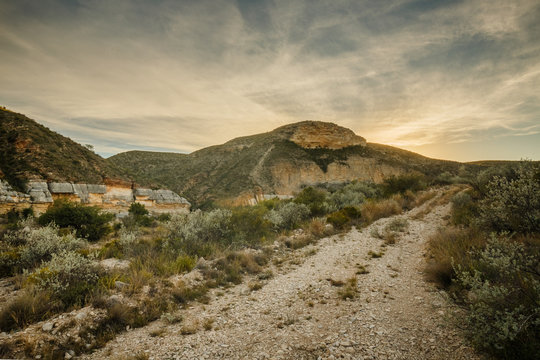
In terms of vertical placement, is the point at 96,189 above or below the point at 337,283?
above

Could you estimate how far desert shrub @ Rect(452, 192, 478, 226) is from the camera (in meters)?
7.76

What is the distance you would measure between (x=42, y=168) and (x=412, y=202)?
31.5m

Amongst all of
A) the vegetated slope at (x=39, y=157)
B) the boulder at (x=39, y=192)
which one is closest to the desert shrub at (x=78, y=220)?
the boulder at (x=39, y=192)

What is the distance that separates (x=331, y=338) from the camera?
130 inches

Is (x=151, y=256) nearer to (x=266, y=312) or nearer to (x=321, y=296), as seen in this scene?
(x=266, y=312)

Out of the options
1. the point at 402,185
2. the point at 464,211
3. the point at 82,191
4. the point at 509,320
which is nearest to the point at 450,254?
the point at 509,320

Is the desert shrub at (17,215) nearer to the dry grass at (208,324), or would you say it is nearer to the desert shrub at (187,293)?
the desert shrub at (187,293)

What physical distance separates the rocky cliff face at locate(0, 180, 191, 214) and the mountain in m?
5.88

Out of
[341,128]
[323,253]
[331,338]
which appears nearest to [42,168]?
[323,253]

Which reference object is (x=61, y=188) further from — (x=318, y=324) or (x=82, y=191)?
(x=318, y=324)

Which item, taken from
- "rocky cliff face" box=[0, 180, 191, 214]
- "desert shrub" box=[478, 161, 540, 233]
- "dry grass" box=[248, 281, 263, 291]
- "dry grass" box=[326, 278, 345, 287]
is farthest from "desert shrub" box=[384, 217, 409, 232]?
"rocky cliff face" box=[0, 180, 191, 214]

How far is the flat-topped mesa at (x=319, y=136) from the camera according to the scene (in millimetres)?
48562

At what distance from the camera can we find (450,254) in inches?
203

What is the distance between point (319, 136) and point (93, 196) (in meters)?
41.4
